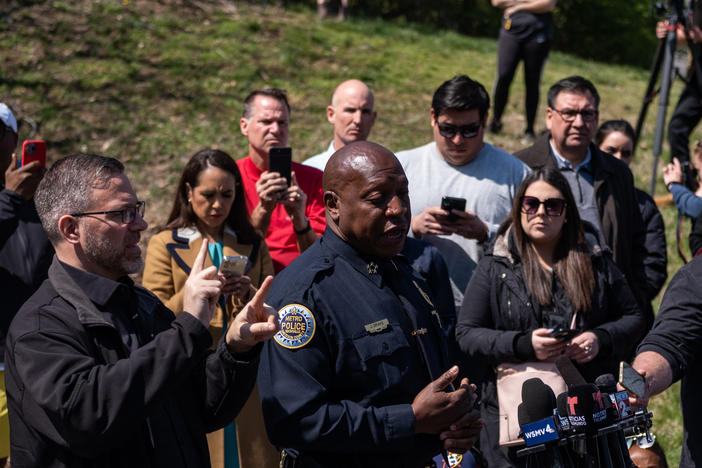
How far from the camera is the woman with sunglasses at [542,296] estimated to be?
12.2ft

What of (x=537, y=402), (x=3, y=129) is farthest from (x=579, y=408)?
(x=3, y=129)

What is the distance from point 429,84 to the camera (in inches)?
496

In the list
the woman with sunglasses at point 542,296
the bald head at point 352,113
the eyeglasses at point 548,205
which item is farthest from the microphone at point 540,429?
the bald head at point 352,113

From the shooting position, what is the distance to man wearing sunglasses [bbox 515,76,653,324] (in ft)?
15.6

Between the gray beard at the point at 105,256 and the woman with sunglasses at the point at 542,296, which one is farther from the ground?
the gray beard at the point at 105,256

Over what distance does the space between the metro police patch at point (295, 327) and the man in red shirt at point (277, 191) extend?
1.85 meters

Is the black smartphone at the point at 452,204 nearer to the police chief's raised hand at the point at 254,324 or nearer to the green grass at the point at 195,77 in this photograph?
the police chief's raised hand at the point at 254,324

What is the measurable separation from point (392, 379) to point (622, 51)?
28578 millimetres

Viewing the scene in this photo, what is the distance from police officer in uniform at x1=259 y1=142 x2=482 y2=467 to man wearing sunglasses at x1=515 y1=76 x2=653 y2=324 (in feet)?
7.76

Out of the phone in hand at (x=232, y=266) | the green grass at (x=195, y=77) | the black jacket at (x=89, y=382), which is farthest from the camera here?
the green grass at (x=195, y=77)

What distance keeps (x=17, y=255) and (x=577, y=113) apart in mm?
3390

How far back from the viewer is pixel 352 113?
16.9 feet

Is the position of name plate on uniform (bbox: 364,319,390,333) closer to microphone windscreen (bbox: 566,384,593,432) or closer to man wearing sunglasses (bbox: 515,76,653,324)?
microphone windscreen (bbox: 566,384,593,432)

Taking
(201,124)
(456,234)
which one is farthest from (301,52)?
(456,234)
